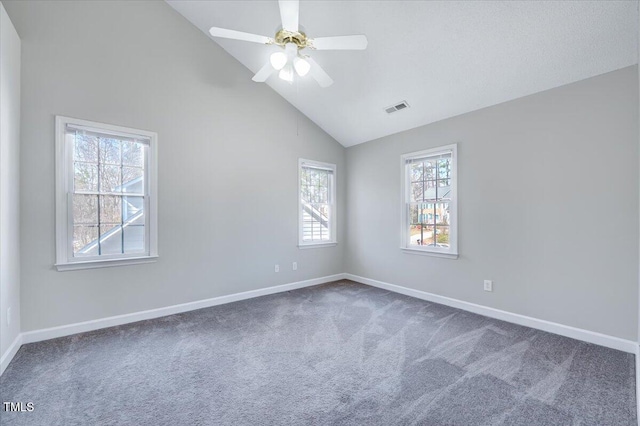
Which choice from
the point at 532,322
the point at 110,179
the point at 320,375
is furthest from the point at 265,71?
the point at 532,322

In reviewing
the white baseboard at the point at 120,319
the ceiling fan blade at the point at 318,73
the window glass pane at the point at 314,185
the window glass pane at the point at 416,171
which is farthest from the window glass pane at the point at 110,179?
the window glass pane at the point at 416,171

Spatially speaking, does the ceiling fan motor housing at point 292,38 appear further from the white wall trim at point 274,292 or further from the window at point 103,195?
the white wall trim at point 274,292

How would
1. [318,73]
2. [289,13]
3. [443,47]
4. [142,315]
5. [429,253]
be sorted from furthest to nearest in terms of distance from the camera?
[429,253]
[142,315]
[443,47]
[318,73]
[289,13]

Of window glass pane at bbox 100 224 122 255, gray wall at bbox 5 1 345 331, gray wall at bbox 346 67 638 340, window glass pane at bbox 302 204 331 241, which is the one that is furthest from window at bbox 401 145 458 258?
window glass pane at bbox 100 224 122 255

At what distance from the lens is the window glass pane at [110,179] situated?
10.4 ft

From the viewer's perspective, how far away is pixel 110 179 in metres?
3.22

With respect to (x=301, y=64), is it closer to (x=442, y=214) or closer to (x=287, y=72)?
(x=287, y=72)

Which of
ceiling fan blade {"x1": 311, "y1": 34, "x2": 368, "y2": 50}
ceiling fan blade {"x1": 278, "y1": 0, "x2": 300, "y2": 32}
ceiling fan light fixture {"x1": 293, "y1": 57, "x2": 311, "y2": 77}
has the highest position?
ceiling fan blade {"x1": 278, "y1": 0, "x2": 300, "y2": 32}

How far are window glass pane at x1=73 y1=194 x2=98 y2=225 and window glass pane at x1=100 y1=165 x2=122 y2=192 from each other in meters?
0.15

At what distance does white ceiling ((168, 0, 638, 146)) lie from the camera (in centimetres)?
243

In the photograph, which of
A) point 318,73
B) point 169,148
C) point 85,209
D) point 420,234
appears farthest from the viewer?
point 420,234

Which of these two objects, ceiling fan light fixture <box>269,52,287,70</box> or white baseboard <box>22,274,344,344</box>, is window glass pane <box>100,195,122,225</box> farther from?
ceiling fan light fixture <box>269,52,287,70</box>

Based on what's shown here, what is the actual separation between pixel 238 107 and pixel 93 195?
2.09m

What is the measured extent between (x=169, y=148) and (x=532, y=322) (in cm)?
460
